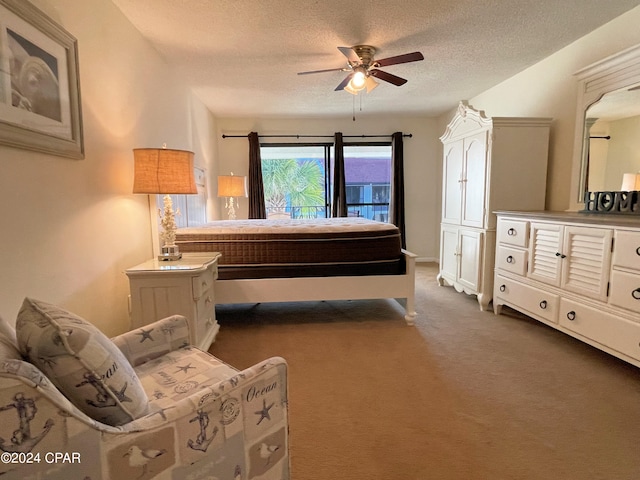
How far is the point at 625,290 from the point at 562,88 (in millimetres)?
2098

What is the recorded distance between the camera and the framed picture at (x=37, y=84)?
51.1 inches

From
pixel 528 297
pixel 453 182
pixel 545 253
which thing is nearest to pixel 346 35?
pixel 453 182

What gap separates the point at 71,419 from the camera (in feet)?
2.10

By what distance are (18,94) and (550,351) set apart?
3.35 m

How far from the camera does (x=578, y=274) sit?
2.20 meters

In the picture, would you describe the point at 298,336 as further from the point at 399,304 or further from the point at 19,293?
the point at 19,293

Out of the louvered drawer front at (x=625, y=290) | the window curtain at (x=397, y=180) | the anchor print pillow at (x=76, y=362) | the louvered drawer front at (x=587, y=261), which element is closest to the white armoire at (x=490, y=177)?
the louvered drawer front at (x=587, y=261)

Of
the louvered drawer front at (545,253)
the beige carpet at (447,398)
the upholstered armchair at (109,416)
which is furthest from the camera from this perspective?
the louvered drawer front at (545,253)

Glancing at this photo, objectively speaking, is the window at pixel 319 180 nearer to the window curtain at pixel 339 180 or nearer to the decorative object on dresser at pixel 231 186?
the window curtain at pixel 339 180

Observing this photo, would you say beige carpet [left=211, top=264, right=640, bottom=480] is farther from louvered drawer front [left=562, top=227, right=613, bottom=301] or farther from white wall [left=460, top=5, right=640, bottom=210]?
white wall [left=460, top=5, right=640, bottom=210]

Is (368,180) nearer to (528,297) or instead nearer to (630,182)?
(528,297)

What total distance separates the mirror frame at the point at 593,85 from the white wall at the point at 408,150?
8.87ft

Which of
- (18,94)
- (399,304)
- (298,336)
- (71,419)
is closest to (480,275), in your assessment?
(399,304)

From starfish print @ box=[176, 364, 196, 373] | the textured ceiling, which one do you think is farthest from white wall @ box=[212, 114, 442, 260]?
starfish print @ box=[176, 364, 196, 373]
